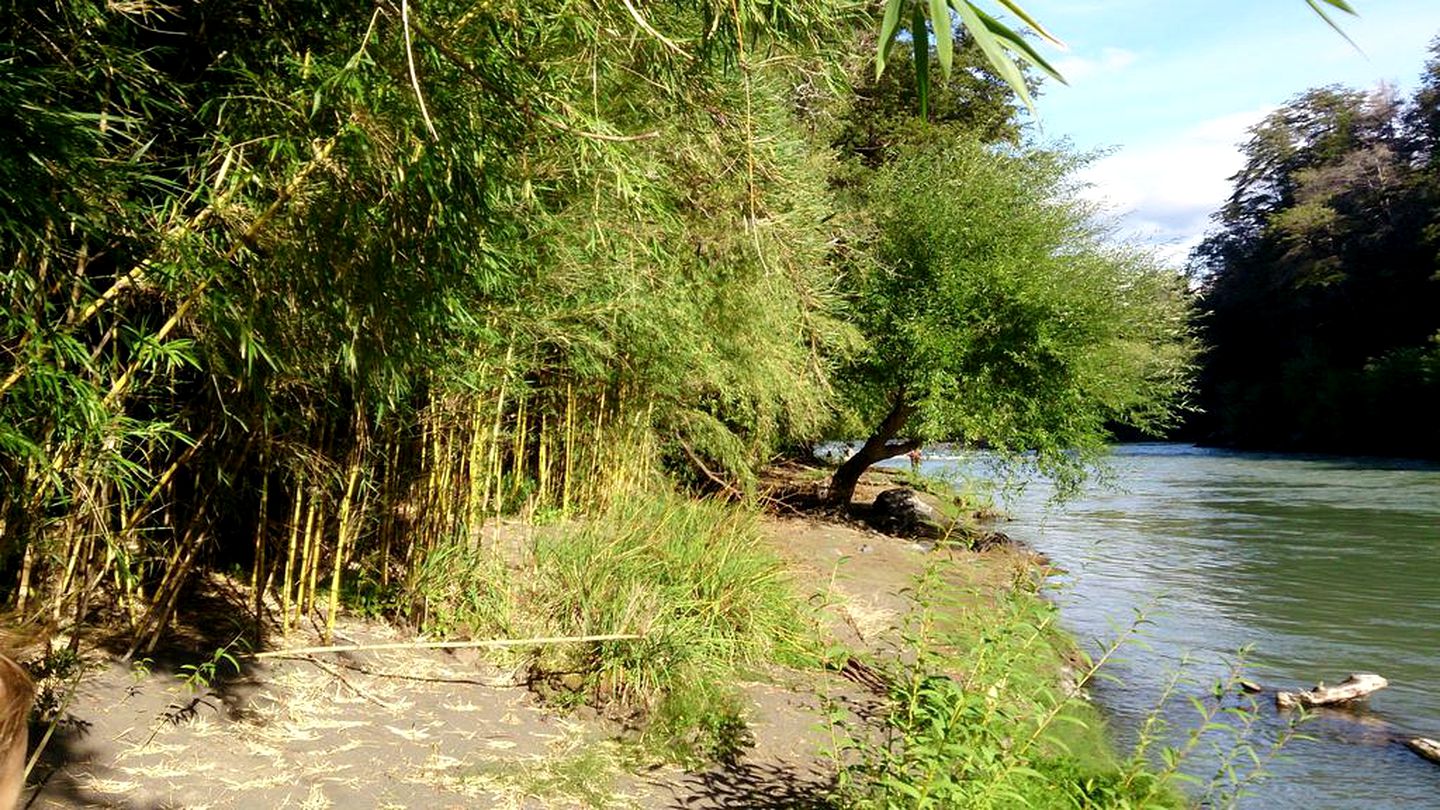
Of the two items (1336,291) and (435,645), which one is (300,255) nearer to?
(435,645)

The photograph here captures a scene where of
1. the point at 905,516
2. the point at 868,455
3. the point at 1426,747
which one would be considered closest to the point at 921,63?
the point at 1426,747

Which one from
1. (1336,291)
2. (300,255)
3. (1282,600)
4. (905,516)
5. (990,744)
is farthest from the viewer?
(1336,291)

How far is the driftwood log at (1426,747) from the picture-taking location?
6273mm

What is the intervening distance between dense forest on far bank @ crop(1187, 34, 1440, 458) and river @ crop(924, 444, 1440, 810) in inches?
399

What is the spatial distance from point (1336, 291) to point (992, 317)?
29635mm

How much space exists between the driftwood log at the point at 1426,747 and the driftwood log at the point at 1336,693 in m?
0.65

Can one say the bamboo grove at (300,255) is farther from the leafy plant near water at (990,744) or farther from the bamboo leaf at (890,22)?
the leafy plant near water at (990,744)

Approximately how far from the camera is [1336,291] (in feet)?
114

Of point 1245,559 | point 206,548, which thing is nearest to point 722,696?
point 206,548

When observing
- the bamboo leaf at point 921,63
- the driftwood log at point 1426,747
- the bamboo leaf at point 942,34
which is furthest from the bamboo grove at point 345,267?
the driftwood log at point 1426,747

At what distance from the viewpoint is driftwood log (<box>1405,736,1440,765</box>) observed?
6.27 m

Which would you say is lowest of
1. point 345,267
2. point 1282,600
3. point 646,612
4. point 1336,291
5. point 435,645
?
point 1282,600

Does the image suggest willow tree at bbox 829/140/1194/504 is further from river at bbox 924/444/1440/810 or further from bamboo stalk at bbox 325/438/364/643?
bamboo stalk at bbox 325/438/364/643

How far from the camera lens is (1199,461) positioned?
102ft
